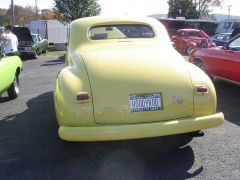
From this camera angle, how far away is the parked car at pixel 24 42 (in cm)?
1934

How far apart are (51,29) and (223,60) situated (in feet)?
93.0

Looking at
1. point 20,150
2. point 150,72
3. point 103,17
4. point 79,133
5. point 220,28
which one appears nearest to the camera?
point 79,133

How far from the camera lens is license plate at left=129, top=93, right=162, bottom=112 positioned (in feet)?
13.4

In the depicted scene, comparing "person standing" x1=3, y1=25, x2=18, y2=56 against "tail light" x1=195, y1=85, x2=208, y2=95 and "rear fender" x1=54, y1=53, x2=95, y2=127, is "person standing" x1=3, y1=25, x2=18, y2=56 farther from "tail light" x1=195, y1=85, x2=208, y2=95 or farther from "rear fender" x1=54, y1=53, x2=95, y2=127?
"tail light" x1=195, y1=85, x2=208, y2=95

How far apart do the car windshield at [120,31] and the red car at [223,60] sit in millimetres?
2449

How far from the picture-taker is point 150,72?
4359 millimetres

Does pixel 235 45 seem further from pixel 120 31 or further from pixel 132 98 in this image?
pixel 132 98

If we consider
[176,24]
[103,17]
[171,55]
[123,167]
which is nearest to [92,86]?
[123,167]

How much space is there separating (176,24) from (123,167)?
2941 centimetres

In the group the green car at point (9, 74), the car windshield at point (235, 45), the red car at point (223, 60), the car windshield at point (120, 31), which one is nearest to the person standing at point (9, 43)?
the green car at point (9, 74)

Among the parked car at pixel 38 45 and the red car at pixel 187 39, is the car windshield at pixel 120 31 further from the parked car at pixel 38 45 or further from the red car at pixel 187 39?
the red car at pixel 187 39

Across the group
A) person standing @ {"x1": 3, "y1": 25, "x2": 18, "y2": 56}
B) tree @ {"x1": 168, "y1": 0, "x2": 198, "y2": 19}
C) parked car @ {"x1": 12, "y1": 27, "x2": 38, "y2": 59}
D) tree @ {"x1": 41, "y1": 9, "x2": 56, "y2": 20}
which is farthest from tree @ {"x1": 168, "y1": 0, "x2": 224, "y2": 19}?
person standing @ {"x1": 3, "y1": 25, "x2": 18, "y2": 56}

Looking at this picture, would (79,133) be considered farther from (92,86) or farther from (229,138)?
(229,138)

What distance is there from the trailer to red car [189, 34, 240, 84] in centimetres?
2639
